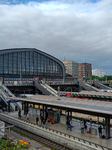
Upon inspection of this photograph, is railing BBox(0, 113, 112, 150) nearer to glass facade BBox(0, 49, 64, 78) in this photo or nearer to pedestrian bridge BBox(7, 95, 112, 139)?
pedestrian bridge BBox(7, 95, 112, 139)

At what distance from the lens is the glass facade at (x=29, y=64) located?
64.4 m

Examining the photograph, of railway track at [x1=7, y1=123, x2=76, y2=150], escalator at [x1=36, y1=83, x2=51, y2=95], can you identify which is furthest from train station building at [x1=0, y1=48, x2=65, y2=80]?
railway track at [x1=7, y1=123, x2=76, y2=150]

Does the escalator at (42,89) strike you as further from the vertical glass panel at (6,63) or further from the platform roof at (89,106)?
the platform roof at (89,106)

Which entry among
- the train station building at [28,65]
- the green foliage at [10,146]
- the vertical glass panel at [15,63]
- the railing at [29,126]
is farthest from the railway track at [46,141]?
the vertical glass panel at [15,63]

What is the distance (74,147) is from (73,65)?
141 metres

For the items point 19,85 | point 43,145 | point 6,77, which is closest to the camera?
point 43,145

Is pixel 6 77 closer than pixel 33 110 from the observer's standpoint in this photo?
No

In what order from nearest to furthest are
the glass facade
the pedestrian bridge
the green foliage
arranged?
the green foliage
the pedestrian bridge
the glass facade

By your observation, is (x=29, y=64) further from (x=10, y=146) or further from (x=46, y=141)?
(x=10, y=146)

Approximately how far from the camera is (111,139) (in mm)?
15062

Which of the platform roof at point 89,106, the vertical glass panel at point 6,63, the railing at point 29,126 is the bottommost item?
the railing at point 29,126

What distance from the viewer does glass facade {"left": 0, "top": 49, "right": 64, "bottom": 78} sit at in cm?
6438

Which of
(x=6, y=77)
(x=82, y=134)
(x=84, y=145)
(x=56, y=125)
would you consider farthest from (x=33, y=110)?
(x=6, y=77)

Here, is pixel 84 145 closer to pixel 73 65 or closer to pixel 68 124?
pixel 68 124
